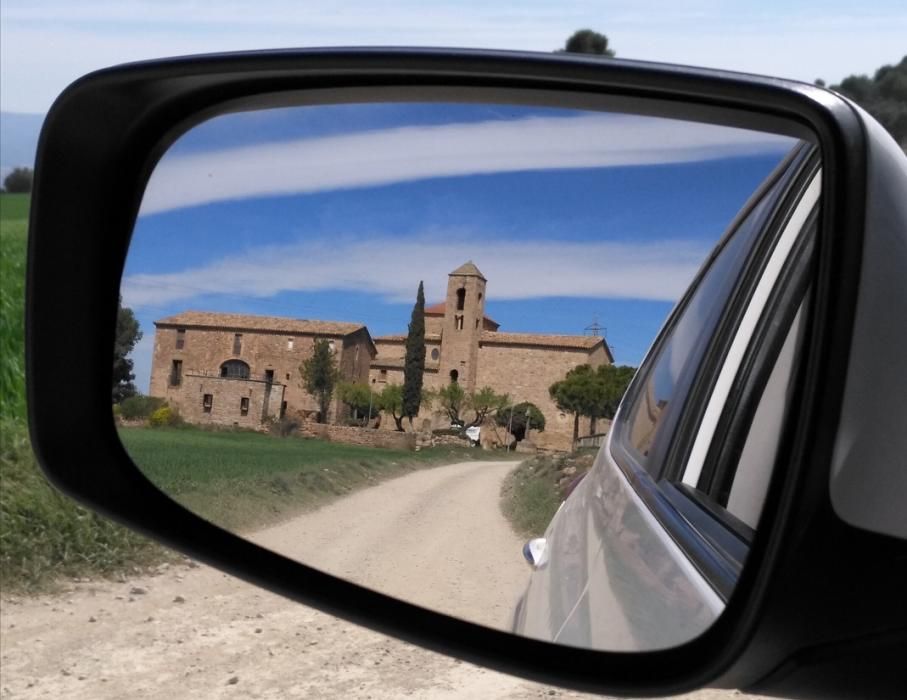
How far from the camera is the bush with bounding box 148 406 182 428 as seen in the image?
1.84 meters

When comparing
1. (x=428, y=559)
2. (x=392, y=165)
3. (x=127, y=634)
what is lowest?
(x=127, y=634)

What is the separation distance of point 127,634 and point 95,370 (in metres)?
4.52

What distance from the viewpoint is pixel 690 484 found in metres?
1.76

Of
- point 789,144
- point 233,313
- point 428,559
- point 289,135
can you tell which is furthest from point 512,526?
point 289,135

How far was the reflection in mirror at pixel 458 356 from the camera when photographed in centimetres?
134

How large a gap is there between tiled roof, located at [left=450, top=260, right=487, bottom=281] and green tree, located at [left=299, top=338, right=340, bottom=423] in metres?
0.24

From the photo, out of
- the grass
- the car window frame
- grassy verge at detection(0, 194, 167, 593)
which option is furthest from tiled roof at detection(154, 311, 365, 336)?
the grass

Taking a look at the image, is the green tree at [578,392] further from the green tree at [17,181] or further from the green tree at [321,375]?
the green tree at [17,181]

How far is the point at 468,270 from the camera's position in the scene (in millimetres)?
1382

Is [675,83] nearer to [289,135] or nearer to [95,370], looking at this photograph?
[289,135]

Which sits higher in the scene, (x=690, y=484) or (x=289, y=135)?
(x=289, y=135)

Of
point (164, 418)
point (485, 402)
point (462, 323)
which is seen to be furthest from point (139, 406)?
point (462, 323)

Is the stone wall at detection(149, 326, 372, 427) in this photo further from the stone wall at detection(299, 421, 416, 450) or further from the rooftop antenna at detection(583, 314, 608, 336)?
the rooftop antenna at detection(583, 314, 608, 336)

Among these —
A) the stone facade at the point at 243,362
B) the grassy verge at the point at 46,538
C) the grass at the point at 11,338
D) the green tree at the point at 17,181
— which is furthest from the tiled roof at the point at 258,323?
the green tree at the point at 17,181
